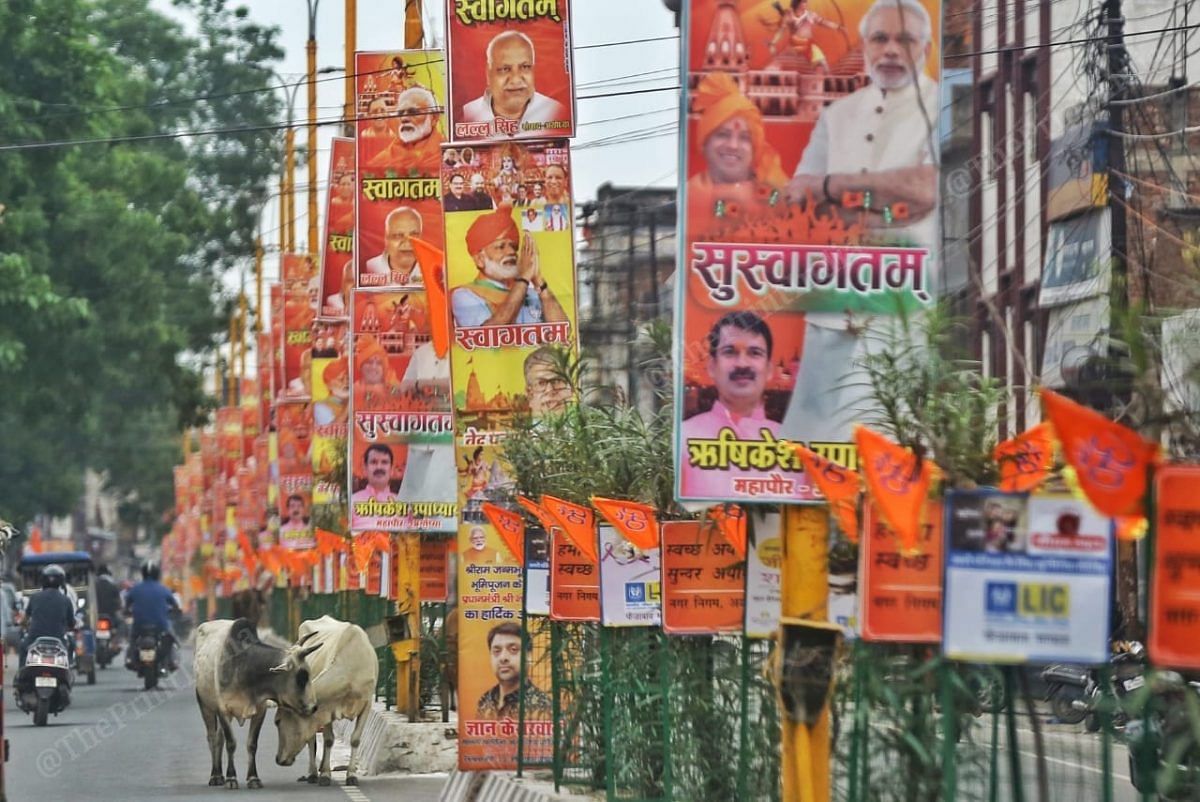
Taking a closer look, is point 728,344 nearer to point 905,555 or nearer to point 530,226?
point 905,555

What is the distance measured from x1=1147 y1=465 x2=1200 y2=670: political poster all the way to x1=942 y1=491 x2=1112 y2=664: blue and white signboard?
0.35 m

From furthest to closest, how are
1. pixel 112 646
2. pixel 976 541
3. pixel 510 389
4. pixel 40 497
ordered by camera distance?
pixel 40 497
pixel 112 646
pixel 510 389
pixel 976 541

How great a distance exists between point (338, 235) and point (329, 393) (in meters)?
3.10

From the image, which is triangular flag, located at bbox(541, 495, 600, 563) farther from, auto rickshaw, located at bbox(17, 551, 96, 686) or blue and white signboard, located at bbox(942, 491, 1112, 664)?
auto rickshaw, located at bbox(17, 551, 96, 686)

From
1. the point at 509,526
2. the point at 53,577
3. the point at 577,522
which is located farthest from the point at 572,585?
the point at 53,577

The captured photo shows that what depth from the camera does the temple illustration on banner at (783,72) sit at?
1044cm

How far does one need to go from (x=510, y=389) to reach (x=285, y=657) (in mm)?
3379

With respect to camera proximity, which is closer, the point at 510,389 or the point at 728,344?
the point at 728,344

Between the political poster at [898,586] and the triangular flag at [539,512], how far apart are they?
5.70 metres

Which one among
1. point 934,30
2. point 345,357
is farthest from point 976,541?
point 345,357

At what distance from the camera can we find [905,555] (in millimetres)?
8797

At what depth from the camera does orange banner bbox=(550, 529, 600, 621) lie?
14.6 m

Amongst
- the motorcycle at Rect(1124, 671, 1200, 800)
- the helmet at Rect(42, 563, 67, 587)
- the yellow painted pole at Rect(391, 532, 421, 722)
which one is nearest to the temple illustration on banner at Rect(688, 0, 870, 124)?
the motorcycle at Rect(1124, 671, 1200, 800)

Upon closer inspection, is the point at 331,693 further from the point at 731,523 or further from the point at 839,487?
the point at 839,487
